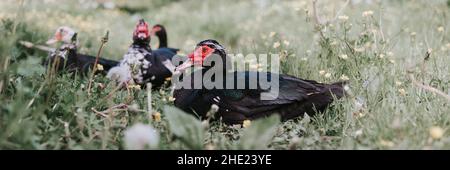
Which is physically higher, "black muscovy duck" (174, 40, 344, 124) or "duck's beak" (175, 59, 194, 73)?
"duck's beak" (175, 59, 194, 73)

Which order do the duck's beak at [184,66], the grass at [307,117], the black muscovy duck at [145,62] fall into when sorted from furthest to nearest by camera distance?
the black muscovy duck at [145,62] < the duck's beak at [184,66] < the grass at [307,117]

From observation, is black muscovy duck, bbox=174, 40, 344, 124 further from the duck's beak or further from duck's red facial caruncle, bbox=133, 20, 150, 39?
duck's red facial caruncle, bbox=133, 20, 150, 39

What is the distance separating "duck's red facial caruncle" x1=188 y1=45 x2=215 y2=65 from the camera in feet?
12.4

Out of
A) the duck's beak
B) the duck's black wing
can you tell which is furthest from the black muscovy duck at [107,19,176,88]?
the duck's black wing

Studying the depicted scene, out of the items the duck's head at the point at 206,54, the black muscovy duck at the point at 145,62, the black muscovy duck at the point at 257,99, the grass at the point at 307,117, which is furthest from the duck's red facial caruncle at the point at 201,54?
the black muscovy duck at the point at 145,62

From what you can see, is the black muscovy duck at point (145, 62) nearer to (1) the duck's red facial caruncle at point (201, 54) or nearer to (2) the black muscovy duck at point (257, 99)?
(1) the duck's red facial caruncle at point (201, 54)

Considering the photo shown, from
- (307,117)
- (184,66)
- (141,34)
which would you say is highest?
(141,34)

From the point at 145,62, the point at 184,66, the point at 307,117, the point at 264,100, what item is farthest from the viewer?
the point at 145,62

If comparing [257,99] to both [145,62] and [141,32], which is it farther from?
[141,32]

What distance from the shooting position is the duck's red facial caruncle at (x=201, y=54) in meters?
3.79

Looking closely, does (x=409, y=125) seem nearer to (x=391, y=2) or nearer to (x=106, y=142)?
(x=106, y=142)

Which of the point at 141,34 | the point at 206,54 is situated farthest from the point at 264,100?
the point at 141,34

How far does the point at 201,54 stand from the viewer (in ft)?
12.4
